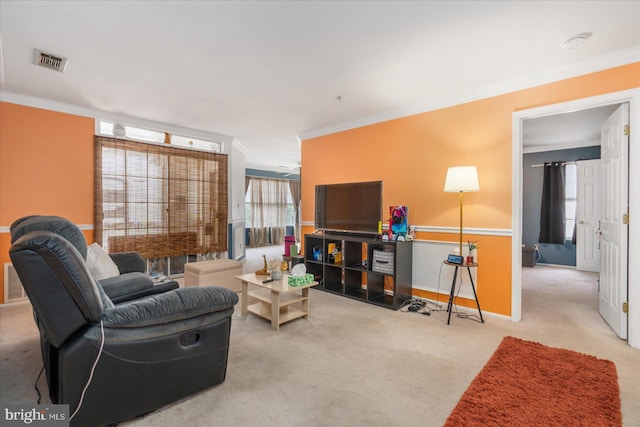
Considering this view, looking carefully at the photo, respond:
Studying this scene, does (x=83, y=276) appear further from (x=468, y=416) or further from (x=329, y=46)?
(x=329, y=46)

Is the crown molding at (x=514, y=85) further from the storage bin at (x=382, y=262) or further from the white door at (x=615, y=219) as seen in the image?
the storage bin at (x=382, y=262)

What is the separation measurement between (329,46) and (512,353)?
2867 millimetres

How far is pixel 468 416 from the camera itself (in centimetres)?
163

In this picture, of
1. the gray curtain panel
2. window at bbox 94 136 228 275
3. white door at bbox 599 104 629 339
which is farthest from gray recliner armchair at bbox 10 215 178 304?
the gray curtain panel

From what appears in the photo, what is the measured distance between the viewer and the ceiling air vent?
2.58 meters

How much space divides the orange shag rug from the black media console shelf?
1300 mm

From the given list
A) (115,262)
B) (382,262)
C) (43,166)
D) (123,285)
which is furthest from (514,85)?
(43,166)

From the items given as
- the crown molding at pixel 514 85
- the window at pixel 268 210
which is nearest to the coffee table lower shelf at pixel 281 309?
the crown molding at pixel 514 85

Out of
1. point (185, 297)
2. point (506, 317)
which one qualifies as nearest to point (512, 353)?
point (506, 317)

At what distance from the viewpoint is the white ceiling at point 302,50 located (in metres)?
2.00

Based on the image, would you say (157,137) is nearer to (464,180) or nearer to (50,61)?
(50,61)

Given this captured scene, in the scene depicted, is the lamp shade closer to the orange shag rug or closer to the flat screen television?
the flat screen television

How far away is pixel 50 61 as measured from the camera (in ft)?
8.78

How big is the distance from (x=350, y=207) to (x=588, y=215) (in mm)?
4946
